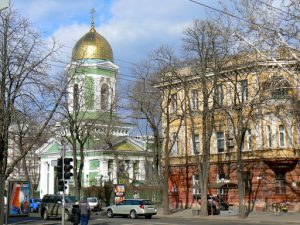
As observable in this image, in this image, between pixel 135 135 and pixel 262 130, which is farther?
pixel 135 135

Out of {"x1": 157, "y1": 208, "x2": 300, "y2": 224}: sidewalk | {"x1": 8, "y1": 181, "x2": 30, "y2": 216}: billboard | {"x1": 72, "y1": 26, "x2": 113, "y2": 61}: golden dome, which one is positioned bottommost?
{"x1": 157, "y1": 208, "x2": 300, "y2": 224}: sidewalk

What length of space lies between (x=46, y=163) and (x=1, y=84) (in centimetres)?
5746

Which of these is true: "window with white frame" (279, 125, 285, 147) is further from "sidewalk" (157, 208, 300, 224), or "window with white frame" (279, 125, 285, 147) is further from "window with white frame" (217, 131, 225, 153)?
"window with white frame" (217, 131, 225, 153)

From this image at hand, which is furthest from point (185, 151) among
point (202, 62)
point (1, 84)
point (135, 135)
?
point (1, 84)

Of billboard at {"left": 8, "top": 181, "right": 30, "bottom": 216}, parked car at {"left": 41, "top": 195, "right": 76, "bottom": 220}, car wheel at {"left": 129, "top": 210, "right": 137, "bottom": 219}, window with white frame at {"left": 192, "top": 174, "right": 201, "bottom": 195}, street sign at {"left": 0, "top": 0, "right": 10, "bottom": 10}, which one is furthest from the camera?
window with white frame at {"left": 192, "top": 174, "right": 201, "bottom": 195}

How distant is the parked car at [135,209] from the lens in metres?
37.6

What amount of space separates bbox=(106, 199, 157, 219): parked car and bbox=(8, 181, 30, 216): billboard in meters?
8.03

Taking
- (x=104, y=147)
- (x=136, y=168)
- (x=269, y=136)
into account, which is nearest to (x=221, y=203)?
(x=269, y=136)

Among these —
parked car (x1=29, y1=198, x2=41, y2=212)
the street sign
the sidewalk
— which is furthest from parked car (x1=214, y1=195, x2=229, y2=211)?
the street sign

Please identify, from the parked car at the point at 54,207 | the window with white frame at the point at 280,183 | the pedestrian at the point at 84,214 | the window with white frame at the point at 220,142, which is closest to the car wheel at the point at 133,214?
the parked car at the point at 54,207

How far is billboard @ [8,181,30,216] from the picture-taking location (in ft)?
77.8

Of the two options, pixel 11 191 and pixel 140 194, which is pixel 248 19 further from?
Answer: pixel 140 194

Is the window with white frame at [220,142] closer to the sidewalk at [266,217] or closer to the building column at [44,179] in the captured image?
the sidewalk at [266,217]

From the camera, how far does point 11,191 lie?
23516mm
